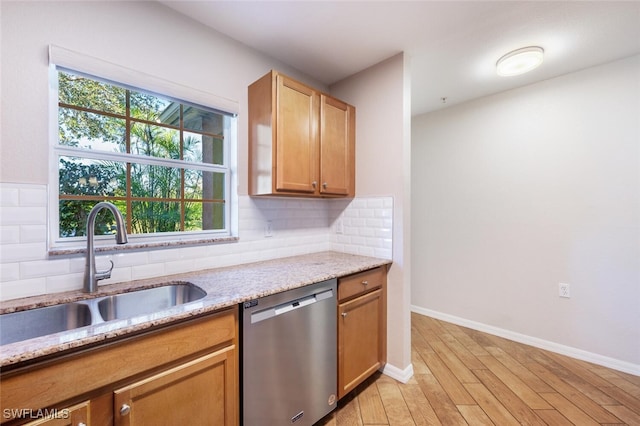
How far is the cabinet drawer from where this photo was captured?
5.41ft

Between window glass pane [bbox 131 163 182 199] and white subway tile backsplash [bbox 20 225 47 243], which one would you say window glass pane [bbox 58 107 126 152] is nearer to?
window glass pane [bbox 131 163 182 199]

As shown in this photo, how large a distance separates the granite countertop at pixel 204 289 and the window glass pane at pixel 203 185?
1.74ft

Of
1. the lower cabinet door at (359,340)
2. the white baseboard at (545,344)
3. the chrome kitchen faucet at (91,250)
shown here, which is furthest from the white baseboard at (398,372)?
the chrome kitchen faucet at (91,250)

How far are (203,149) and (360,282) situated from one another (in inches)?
56.6

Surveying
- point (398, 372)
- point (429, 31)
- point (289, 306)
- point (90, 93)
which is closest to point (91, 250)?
point (90, 93)

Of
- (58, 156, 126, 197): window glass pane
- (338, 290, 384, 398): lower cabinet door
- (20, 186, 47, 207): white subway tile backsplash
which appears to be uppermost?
(58, 156, 126, 197): window glass pane

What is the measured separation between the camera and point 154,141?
160 cm

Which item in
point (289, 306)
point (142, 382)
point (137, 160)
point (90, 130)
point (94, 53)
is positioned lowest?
point (142, 382)

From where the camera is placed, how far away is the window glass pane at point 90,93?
131cm

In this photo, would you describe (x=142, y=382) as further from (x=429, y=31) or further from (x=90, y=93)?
(x=429, y=31)

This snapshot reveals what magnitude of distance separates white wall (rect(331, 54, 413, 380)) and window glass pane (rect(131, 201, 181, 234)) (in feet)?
4.87

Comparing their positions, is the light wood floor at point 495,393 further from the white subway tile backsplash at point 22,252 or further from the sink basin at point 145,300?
the white subway tile backsplash at point 22,252

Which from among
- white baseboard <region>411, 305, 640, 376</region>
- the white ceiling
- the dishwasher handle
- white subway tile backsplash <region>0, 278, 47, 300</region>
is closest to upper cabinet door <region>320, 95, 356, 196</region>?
the white ceiling
